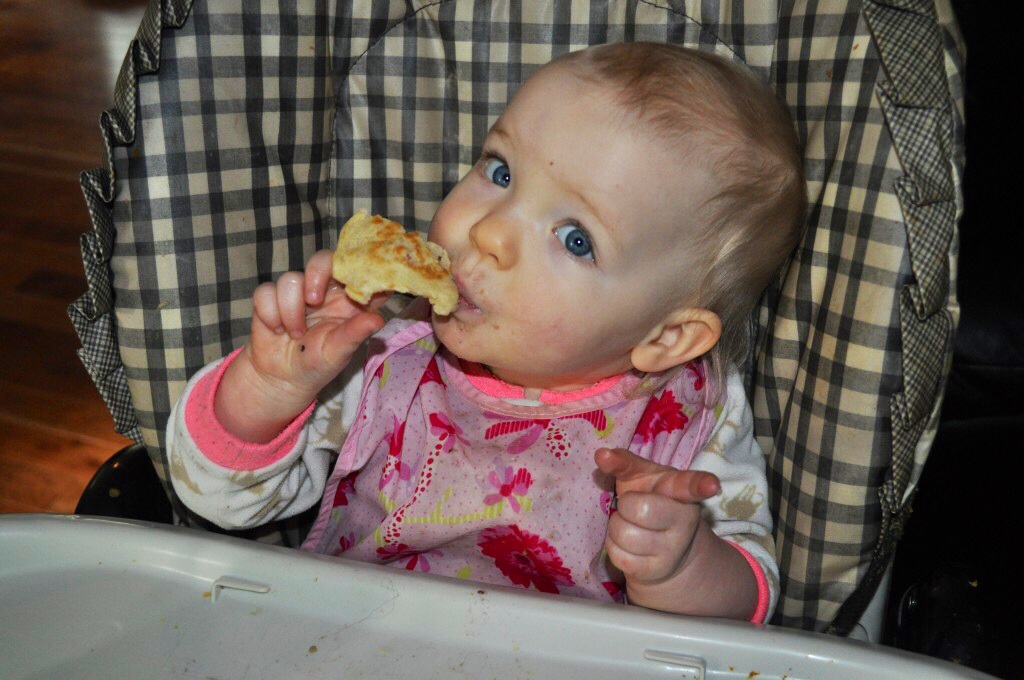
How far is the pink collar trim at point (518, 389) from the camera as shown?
1.05 m

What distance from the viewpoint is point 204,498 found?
94 centimetres

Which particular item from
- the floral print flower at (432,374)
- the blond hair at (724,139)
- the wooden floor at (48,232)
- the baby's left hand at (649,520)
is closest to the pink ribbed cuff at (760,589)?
the baby's left hand at (649,520)

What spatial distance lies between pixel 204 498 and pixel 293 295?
0.24 metres

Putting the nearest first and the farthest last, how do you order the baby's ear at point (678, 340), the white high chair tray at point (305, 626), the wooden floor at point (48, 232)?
1. the white high chair tray at point (305, 626)
2. the baby's ear at point (678, 340)
3. the wooden floor at point (48, 232)

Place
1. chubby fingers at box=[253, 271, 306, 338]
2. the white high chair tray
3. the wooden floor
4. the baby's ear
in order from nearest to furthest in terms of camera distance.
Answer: the white high chair tray → chubby fingers at box=[253, 271, 306, 338] → the baby's ear → the wooden floor

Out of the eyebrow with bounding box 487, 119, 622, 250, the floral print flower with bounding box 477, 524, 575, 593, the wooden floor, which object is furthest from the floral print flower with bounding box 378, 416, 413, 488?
the wooden floor

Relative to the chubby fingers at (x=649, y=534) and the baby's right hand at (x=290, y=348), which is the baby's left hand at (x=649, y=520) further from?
the baby's right hand at (x=290, y=348)

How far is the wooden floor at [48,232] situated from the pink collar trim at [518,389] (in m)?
1.11

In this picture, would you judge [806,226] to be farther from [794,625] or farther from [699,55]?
[794,625]

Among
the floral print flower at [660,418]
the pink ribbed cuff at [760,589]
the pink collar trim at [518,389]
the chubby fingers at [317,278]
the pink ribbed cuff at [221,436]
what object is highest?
the chubby fingers at [317,278]

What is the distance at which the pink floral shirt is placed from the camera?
100 cm

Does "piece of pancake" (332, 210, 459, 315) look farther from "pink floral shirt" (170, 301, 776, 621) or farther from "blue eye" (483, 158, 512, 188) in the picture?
"pink floral shirt" (170, 301, 776, 621)

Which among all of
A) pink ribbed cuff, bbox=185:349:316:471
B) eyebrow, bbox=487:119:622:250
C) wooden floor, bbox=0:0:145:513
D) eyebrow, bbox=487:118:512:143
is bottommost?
wooden floor, bbox=0:0:145:513

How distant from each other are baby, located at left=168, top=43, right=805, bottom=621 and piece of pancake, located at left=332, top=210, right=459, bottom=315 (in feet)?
0.12
